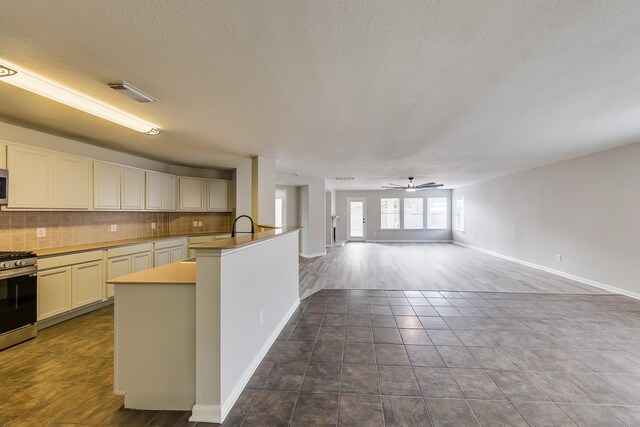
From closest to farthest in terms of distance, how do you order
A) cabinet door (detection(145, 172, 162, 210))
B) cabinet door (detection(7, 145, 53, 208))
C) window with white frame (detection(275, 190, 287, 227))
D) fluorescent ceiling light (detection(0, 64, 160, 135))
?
fluorescent ceiling light (detection(0, 64, 160, 135)), cabinet door (detection(7, 145, 53, 208)), cabinet door (detection(145, 172, 162, 210)), window with white frame (detection(275, 190, 287, 227))

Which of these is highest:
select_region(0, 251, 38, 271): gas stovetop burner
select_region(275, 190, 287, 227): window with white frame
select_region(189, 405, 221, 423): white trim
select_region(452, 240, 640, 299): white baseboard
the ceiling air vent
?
the ceiling air vent

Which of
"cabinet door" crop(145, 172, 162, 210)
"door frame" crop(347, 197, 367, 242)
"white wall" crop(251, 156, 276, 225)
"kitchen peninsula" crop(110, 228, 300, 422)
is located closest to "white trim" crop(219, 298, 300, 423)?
"kitchen peninsula" crop(110, 228, 300, 422)

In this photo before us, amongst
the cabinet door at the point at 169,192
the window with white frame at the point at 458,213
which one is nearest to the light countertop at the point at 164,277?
the cabinet door at the point at 169,192

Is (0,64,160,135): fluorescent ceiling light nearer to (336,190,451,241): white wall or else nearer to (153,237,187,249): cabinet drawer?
(153,237,187,249): cabinet drawer

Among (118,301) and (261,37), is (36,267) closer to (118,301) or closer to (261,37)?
(118,301)

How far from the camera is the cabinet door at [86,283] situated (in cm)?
324

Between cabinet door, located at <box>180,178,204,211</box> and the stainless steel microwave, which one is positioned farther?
cabinet door, located at <box>180,178,204,211</box>

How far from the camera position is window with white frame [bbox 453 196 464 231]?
10.4 m

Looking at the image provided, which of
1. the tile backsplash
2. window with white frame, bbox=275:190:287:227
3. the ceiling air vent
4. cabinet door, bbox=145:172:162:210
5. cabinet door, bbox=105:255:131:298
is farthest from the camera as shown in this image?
window with white frame, bbox=275:190:287:227

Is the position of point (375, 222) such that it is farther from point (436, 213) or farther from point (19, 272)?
point (19, 272)

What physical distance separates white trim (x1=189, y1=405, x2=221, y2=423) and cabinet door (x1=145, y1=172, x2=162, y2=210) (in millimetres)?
4015

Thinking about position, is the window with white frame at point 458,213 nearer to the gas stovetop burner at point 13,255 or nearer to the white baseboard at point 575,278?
the white baseboard at point 575,278

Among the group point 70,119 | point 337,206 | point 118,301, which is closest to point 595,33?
point 118,301

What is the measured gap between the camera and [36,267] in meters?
2.82
